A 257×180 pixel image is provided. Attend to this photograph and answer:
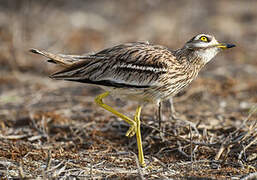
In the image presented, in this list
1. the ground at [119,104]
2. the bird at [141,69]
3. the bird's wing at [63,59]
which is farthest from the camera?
the bird's wing at [63,59]

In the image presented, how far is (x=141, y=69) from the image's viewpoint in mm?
4047

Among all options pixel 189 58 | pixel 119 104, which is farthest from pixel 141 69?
pixel 119 104

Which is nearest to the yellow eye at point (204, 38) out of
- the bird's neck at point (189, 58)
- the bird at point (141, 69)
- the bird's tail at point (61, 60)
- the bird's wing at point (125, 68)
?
the bird at point (141, 69)

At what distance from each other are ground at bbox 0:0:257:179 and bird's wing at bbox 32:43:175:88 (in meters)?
0.54

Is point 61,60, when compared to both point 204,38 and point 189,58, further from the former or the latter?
point 204,38

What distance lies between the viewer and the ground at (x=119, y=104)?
380 cm

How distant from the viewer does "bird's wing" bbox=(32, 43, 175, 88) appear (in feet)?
13.1

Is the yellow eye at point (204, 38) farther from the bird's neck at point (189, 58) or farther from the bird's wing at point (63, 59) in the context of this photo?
the bird's wing at point (63, 59)

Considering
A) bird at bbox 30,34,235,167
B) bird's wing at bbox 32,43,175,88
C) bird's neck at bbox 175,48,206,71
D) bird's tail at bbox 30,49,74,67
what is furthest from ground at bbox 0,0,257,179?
bird's tail at bbox 30,49,74,67

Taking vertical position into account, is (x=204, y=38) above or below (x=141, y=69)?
above

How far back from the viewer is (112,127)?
4.84 meters

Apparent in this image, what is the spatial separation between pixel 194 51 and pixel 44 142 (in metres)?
2.00

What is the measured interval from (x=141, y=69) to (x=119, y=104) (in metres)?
1.82

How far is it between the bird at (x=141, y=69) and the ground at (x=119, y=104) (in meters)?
0.38
